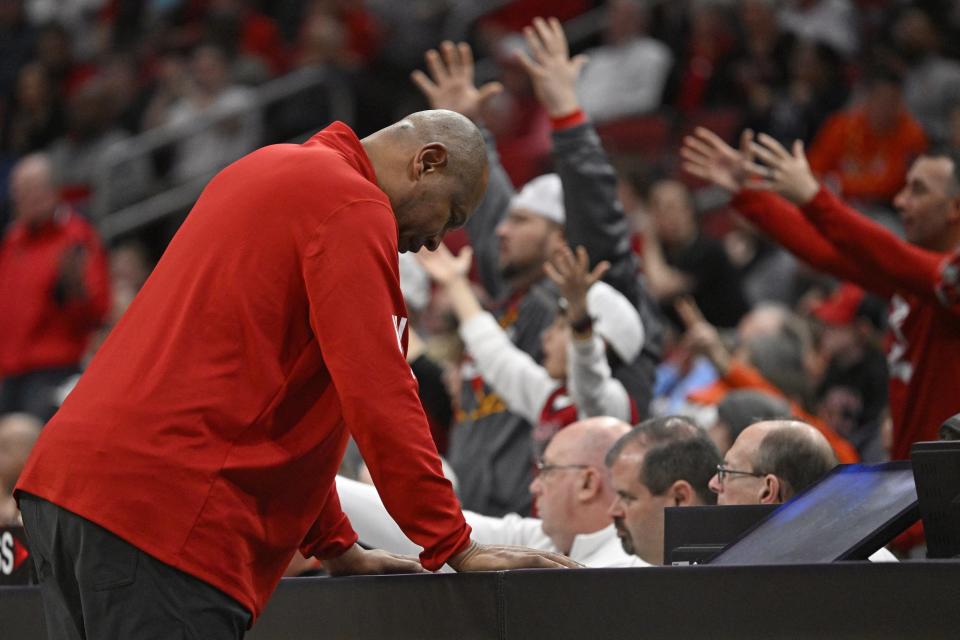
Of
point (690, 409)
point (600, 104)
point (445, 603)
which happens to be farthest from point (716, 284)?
point (445, 603)

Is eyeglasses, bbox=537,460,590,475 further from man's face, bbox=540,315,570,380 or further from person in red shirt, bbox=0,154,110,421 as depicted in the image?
person in red shirt, bbox=0,154,110,421

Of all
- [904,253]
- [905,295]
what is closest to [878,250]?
[904,253]

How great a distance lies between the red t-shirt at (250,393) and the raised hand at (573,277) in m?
2.02

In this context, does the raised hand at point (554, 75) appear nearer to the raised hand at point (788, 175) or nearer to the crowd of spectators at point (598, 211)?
the crowd of spectators at point (598, 211)

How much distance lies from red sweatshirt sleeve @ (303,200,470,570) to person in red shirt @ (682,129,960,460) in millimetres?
2377

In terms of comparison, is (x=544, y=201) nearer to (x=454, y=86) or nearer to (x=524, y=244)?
(x=524, y=244)

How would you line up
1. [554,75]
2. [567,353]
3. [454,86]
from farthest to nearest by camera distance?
[454,86], [554,75], [567,353]

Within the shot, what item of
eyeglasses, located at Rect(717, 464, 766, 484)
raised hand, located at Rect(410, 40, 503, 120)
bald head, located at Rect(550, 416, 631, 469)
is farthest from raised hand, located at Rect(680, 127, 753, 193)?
eyeglasses, located at Rect(717, 464, 766, 484)

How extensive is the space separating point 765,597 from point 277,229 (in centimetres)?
103

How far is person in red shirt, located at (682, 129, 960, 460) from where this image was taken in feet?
14.9

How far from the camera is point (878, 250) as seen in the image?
458cm

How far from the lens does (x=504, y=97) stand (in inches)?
449

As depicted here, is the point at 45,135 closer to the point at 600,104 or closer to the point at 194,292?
the point at 600,104

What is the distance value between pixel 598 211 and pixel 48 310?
4.34 metres
